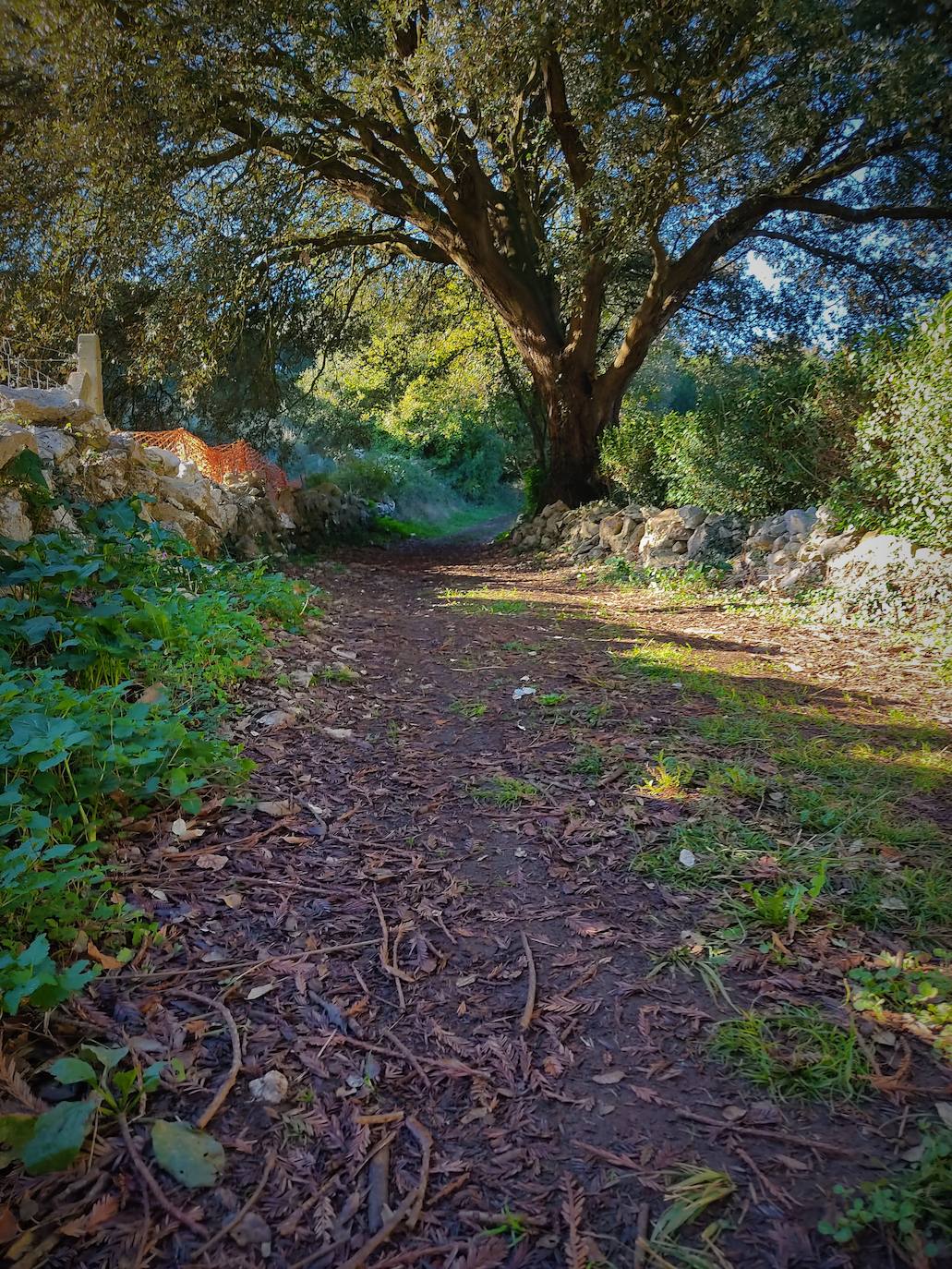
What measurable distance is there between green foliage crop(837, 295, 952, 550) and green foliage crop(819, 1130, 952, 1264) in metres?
4.60

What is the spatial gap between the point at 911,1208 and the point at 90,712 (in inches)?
108

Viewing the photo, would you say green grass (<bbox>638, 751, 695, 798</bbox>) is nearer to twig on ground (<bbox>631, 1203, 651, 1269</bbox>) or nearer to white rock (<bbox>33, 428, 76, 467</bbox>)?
twig on ground (<bbox>631, 1203, 651, 1269</bbox>)

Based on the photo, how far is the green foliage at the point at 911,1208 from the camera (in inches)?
49.7

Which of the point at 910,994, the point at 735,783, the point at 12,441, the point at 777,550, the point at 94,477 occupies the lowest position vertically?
the point at 910,994

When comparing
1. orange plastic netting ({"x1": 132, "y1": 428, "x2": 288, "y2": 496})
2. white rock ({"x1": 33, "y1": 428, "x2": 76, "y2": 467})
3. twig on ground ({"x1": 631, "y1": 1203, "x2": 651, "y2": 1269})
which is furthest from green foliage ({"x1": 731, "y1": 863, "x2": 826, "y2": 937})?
orange plastic netting ({"x1": 132, "y1": 428, "x2": 288, "y2": 496})

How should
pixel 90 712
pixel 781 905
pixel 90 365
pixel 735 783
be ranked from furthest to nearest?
pixel 90 365 → pixel 735 783 → pixel 90 712 → pixel 781 905

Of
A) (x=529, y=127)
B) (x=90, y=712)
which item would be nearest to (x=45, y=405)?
(x=90, y=712)

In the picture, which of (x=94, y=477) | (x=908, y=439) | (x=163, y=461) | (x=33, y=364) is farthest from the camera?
(x=33, y=364)

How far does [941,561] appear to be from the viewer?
513 centimetres

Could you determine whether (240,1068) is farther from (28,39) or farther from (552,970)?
(28,39)

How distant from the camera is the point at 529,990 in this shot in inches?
78.0

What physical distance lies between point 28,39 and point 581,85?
16.6 ft

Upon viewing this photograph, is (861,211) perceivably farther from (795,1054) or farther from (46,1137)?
(46,1137)

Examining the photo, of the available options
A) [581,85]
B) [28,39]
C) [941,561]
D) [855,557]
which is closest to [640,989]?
[941,561]
